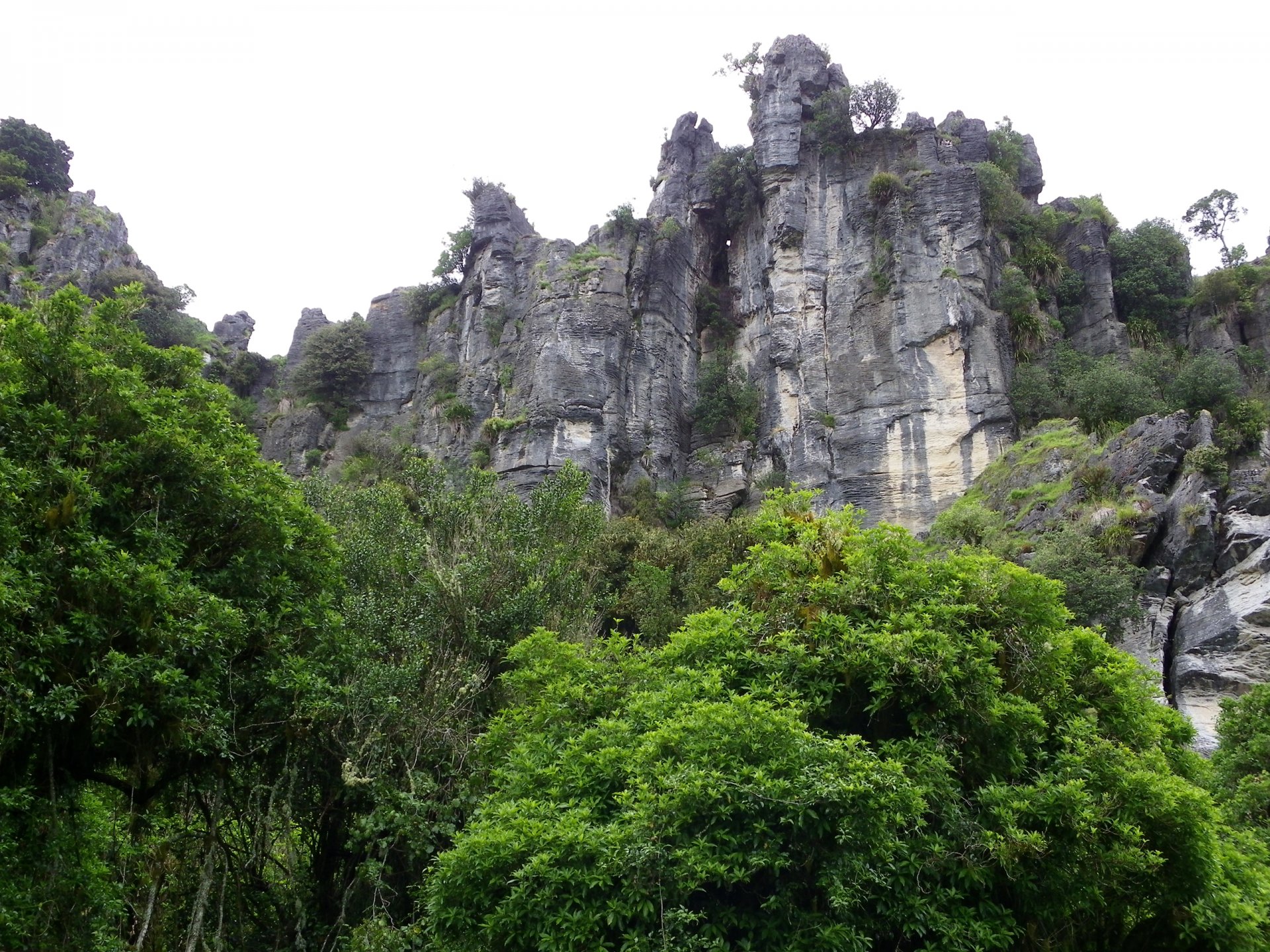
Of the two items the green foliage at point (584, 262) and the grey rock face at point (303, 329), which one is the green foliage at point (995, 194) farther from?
the grey rock face at point (303, 329)

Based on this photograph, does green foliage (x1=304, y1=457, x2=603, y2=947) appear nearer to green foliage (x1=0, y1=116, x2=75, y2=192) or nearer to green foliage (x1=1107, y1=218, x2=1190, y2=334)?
green foliage (x1=1107, y1=218, x2=1190, y2=334)

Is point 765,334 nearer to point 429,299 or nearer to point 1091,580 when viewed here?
point 429,299

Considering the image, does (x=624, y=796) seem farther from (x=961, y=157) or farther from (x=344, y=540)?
(x=961, y=157)

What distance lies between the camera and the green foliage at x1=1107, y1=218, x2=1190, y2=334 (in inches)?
1329

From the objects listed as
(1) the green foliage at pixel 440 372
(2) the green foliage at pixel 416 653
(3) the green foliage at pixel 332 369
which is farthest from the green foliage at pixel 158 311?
(2) the green foliage at pixel 416 653

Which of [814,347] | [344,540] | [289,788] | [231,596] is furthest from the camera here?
[814,347]

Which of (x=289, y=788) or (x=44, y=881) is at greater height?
(x=289, y=788)

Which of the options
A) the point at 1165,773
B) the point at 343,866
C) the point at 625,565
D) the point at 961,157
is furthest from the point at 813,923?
the point at 961,157

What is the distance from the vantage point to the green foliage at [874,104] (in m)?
36.1

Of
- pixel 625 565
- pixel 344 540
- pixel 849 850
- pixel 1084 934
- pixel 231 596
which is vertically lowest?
pixel 1084 934

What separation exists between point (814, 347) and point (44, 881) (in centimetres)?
2771

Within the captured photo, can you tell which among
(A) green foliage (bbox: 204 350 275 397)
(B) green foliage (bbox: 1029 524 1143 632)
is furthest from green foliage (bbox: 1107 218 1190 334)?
(A) green foliage (bbox: 204 350 275 397)

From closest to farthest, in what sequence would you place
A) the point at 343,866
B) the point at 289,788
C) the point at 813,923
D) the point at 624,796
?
the point at 813,923 → the point at 624,796 → the point at 289,788 → the point at 343,866

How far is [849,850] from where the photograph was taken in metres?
8.56
